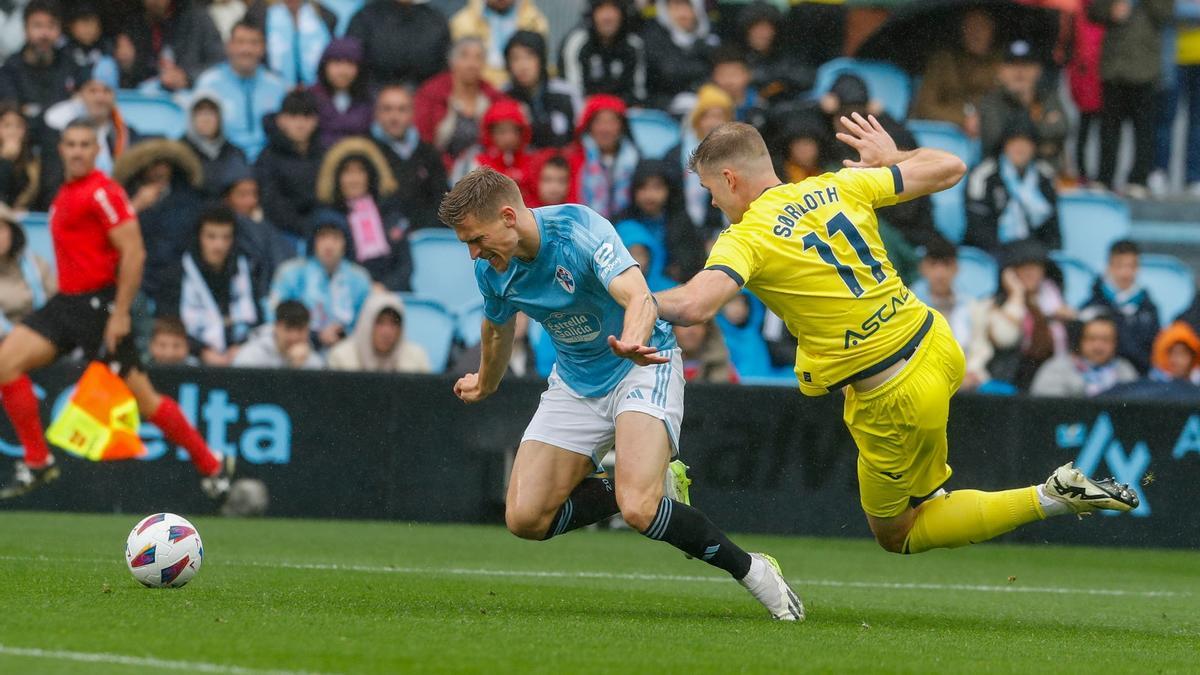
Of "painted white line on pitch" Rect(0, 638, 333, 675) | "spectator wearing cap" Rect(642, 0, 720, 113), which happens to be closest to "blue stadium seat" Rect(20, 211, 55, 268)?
"spectator wearing cap" Rect(642, 0, 720, 113)

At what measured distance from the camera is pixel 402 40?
15.9m

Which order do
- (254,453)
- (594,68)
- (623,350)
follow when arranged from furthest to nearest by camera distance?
(594,68) < (254,453) < (623,350)

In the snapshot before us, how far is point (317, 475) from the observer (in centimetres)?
1298

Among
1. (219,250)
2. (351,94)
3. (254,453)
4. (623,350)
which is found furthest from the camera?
(351,94)

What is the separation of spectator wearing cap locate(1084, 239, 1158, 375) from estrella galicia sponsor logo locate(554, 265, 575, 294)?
8639 mm

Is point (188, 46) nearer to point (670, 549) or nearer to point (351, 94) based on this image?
point (351, 94)

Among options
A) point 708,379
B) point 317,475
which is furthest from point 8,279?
point 708,379

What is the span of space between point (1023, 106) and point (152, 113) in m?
7.75

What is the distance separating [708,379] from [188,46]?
5.66m

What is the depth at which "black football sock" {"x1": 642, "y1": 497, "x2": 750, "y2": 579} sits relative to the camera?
7.32m

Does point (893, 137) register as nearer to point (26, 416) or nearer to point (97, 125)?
point (97, 125)

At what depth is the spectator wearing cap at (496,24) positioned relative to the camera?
1630cm

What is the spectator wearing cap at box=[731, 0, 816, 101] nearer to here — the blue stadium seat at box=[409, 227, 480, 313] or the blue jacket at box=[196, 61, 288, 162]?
the blue stadium seat at box=[409, 227, 480, 313]

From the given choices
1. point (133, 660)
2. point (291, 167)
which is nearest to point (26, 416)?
point (291, 167)
